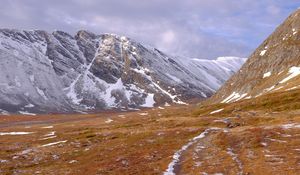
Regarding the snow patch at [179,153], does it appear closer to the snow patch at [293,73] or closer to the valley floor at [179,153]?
the valley floor at [179,153]

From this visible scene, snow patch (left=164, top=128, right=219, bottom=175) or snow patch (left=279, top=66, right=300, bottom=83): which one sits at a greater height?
snow patch (left=279, top=66, right=300, bottom=83)

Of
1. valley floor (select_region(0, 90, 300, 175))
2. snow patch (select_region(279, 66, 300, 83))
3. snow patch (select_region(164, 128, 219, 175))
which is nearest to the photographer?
valley floor (select_region(0, 90, 300, 175))

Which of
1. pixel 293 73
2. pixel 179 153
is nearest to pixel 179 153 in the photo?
pixel 179 153

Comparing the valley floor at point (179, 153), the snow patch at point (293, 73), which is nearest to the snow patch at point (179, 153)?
the valley floor at point (179, 153)

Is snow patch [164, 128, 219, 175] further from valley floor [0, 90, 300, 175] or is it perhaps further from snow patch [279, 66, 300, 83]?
snow patch [279, 66, 300, 83]

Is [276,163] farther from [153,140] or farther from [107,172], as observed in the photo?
[153,140]

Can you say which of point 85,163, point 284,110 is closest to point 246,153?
point 85,163

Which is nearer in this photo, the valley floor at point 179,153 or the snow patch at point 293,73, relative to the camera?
the valley floor at point 179,153

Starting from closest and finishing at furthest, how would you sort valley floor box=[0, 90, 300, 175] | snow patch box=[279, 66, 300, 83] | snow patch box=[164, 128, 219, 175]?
valley floor box=[0, 90, 300, 175] → snow patch box=[164, 128, 219, 175] → snow patch box=[279, 66, 300, 83]

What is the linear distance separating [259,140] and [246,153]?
28.6ft

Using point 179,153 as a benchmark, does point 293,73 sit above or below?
above

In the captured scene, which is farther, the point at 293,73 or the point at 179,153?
the point at 293,73

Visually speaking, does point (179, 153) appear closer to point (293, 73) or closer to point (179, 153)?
point (179, 153)

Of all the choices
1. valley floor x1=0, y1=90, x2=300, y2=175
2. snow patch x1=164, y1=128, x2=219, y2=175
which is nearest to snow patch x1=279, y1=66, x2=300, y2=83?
valley floor x1=0, y1=90, x2=300, y2=175
